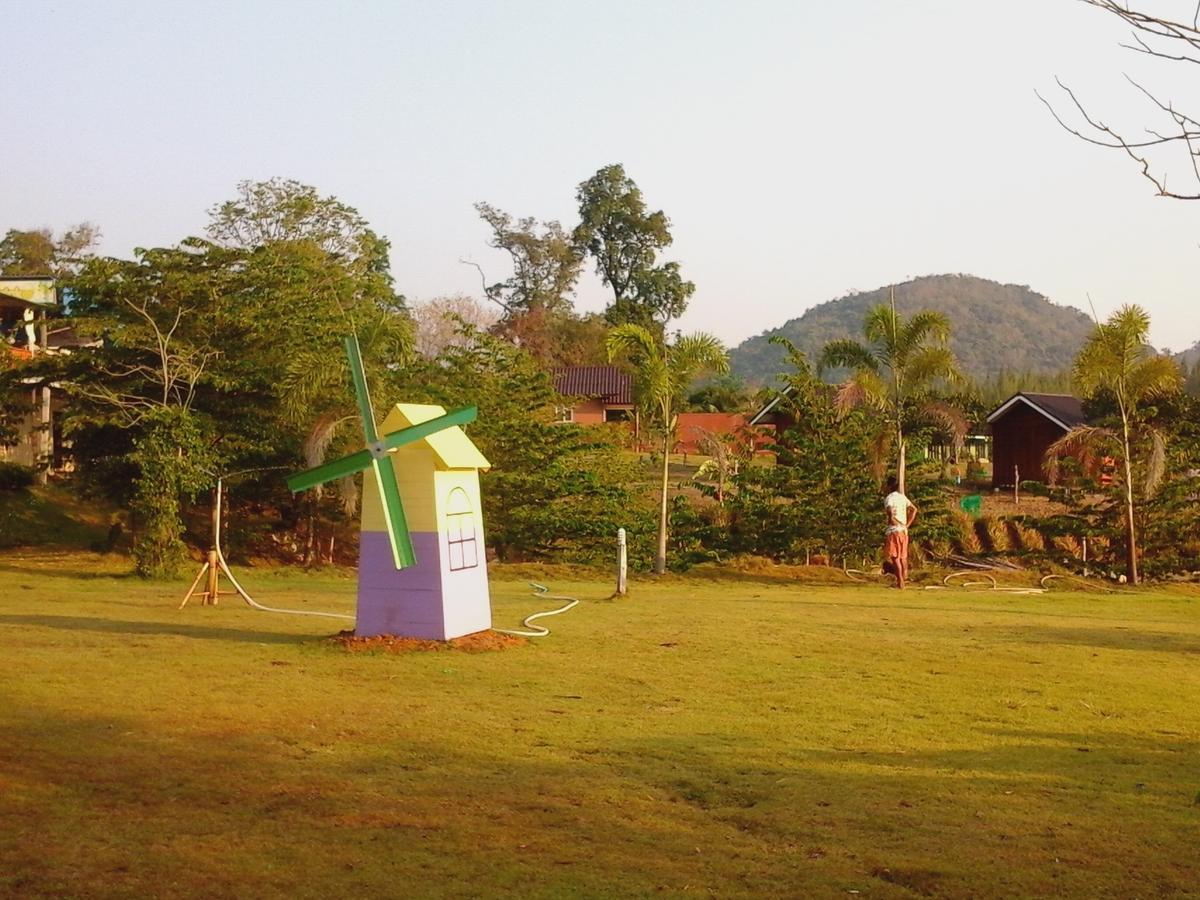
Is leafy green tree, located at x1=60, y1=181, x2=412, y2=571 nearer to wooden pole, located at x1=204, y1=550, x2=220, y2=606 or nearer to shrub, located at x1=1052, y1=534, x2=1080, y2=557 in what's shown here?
wooden pole, located at x1=204, y1=550, x2=220, y2=606

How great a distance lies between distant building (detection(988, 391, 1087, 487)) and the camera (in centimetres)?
3822

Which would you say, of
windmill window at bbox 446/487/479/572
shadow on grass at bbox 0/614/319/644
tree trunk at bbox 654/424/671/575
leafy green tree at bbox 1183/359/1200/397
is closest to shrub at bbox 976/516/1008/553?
leafy green tree at bbox 1183/359/1200/397

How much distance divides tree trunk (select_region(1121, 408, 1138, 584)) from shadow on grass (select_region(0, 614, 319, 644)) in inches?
614

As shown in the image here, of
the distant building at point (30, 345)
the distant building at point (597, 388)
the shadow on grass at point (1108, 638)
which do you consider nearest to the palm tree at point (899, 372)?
the shadow on grass at point (1108, 638)

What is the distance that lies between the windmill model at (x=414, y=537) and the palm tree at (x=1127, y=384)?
1370 centimetres

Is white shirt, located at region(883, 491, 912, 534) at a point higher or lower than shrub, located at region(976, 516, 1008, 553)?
higher

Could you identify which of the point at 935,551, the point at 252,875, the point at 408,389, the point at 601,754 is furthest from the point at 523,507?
the point at 252,875

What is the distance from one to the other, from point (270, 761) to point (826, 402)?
19.7 meters

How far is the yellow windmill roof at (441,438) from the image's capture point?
13.8 m

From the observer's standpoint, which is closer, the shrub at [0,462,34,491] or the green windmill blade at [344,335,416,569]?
the green windmill blade at [344,335,416,569]

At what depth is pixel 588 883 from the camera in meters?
6.19

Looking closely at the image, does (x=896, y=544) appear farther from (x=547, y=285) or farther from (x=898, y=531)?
(x=547, y=285)

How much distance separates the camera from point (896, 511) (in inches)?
840

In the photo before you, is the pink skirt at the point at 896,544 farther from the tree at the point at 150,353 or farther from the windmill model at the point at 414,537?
the tree at the point at 150,353
